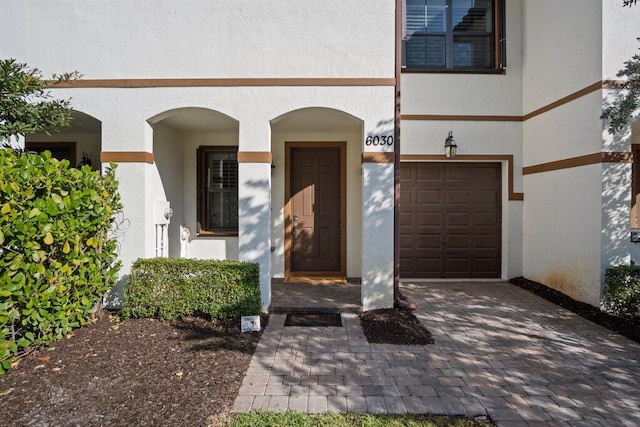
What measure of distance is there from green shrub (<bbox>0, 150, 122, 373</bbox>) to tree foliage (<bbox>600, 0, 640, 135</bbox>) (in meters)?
6.89

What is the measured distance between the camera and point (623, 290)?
473cm

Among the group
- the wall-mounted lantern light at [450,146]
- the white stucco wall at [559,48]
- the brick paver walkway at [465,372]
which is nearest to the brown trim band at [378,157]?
the brick paver walkway at [465,372]

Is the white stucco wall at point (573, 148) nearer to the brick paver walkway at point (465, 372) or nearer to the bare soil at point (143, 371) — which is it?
the bare soil at point (143, 371)

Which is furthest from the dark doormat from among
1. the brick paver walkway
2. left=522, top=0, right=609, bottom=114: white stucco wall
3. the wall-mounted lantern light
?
left=522, top=0, right=609, bottom=114: white stucco wall

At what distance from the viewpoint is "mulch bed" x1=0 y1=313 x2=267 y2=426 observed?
2.62 m

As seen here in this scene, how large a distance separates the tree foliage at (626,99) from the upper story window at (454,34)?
250 cm

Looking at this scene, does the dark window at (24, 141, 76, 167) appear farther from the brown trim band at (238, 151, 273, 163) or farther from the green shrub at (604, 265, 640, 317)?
the green shrub at (604, 265, 640, 317)

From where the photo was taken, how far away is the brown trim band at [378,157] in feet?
16.0

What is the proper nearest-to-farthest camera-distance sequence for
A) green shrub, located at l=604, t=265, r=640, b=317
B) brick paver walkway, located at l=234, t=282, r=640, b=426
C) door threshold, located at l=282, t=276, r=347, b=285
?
brick paver walkway, located at l=234, t=282, r=640, b=426 < green shrub, located at l=604, t=265, r=640, b=317 < door threshold, located at l=282, t=276, r=347, b=285

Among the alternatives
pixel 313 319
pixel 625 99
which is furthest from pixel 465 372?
pixel 625 99

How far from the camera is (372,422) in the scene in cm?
254

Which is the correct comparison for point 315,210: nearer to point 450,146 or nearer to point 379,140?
point 379,140

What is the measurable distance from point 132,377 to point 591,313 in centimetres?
588

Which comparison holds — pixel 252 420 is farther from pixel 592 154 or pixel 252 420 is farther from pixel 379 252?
pixel 592 154
